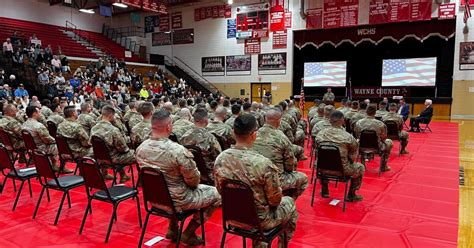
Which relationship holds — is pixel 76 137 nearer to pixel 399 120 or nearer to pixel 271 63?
pixel 399 120

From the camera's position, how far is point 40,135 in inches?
230

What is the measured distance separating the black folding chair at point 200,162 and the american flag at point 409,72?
16009 mm

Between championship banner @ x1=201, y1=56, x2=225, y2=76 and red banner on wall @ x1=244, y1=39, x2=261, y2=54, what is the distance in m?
1.95

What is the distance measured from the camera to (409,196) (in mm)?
5051

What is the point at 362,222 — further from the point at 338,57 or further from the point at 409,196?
the point at 338,57

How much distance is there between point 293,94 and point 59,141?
16.3m

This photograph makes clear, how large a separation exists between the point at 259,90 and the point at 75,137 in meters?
16.5

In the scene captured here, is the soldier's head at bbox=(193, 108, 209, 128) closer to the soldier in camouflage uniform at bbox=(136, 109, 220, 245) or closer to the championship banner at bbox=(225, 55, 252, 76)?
the soldier in camouflage uniform at bbox=(136, 109, 220, 245)

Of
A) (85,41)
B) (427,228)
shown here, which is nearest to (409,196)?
(427,228)

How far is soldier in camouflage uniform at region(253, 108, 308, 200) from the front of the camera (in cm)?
362

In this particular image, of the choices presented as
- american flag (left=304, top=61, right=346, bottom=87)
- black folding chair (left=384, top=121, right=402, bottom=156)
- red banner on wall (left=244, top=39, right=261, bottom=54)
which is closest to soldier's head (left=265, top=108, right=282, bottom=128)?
black folding chair (left=384, top=121, right=402, bottom=156)

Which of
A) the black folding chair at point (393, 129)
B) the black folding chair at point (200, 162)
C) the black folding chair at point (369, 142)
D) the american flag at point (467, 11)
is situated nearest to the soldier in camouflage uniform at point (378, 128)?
the black folding chair at point (369, 142)

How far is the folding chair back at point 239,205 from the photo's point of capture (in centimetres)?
259

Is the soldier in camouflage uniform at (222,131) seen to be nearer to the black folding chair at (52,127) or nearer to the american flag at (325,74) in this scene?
the black folding chair at (52,127)
